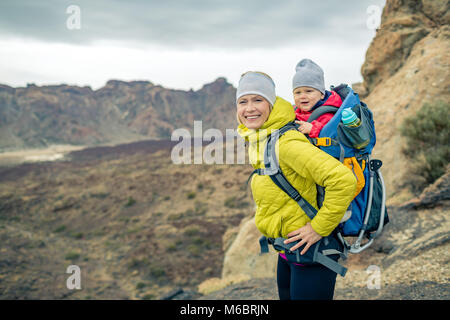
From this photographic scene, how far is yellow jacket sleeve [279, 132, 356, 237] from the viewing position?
1.38m

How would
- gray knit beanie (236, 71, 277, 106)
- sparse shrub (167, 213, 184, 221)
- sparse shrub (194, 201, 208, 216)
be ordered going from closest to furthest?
1. gray knit beanie (236, 71, 277, 106)
2. sparse shrub (167, 213, 184, 221)
3. sparse shrub (194, 201, 208, 216)

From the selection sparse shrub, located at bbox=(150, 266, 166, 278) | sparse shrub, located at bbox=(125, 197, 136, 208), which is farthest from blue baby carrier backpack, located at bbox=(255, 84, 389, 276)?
sparse shrub, located at bbox=(125, 197, 136, 208)

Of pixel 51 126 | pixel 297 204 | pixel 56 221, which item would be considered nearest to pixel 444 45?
pixel 297 204

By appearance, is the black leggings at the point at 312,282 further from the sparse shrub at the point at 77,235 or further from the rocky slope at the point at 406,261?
the sparse shrub at the point at 77,235

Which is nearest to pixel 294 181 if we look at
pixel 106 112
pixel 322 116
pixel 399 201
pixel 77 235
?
pixel 322 116

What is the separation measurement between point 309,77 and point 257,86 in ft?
1.21

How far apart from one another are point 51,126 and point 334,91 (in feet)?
224

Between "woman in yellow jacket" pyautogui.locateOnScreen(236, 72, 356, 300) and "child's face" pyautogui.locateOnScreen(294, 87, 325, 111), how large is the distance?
8.3 inches

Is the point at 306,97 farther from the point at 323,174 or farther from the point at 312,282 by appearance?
the point at 312,282

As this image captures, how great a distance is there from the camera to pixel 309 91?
1810 millimetres

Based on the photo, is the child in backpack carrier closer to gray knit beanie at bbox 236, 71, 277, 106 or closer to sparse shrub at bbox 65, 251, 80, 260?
gray knit beanie at bbox 236, 71, 277, 106

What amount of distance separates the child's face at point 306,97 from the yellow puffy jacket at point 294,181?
21 centimetres

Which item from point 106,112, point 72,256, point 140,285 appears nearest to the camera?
point 140,285
